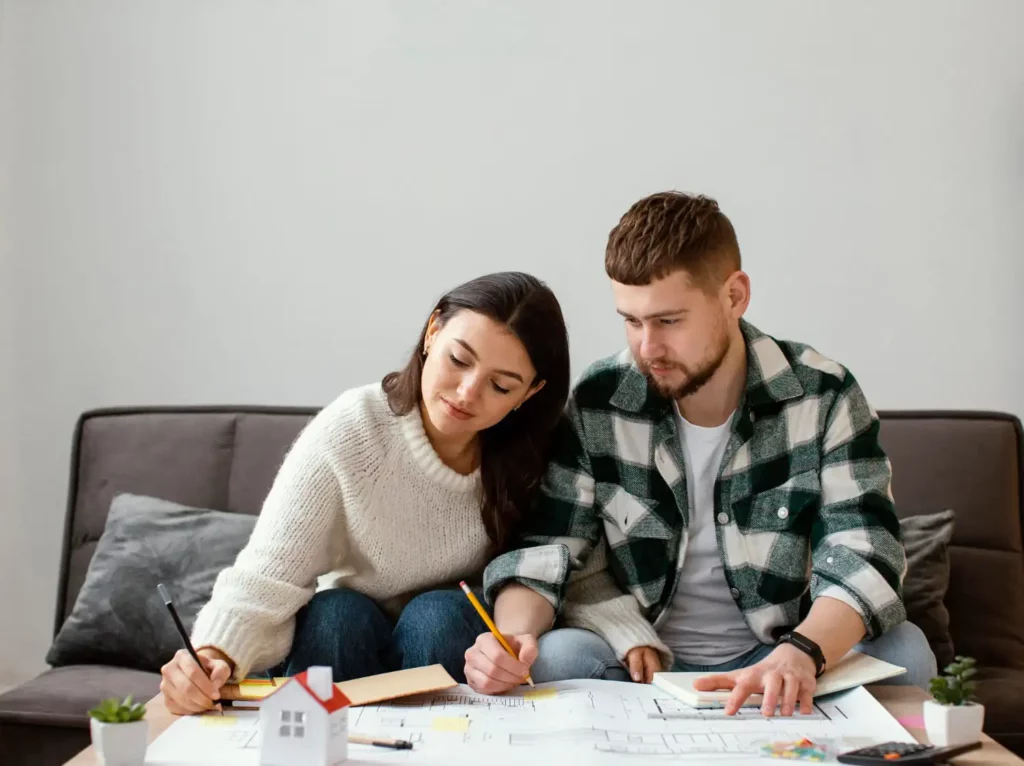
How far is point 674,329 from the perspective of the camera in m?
1.59

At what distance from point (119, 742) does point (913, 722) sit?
835mm

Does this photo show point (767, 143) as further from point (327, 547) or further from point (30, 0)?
point (30, 0)

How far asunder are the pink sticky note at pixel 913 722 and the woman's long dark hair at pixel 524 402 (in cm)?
64

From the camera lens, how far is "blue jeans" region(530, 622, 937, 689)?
145 cm

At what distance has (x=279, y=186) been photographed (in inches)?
101

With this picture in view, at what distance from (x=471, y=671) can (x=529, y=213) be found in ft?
4.53

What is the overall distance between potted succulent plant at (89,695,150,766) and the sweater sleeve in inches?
12.2

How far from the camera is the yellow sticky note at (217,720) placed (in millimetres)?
1182

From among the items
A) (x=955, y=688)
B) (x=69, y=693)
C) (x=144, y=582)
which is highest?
(x=955, y=688)

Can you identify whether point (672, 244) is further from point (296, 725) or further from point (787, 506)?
point (296, 725)

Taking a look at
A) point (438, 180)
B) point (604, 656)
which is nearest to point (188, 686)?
point (604, 656)

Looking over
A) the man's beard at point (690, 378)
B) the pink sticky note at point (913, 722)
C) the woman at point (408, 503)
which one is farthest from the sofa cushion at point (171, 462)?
the pink sticky note at point (913, 722)

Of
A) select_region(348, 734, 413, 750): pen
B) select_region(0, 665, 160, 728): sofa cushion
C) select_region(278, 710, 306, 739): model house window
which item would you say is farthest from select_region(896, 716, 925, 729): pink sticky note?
select_region(0, 665, 160, 728): sofa cushion

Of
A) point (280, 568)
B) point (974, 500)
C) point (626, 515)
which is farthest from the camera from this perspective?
point (974, 500)
